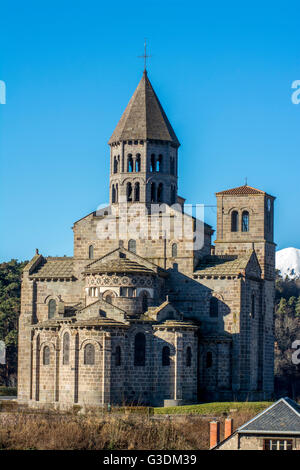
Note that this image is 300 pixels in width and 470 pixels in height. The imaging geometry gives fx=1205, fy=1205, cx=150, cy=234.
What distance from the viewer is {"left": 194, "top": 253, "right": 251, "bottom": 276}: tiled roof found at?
89.7 m

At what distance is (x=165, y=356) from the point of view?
278ft

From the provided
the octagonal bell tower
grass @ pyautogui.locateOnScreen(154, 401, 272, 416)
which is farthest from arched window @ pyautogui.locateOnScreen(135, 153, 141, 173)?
grass @ pyautogui.locateOnScreen(154, 401, 272, 416)

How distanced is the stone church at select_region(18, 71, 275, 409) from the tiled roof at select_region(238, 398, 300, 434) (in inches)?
806

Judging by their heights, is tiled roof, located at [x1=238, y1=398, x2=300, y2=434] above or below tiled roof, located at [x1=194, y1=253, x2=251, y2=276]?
below

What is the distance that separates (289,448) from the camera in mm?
61594

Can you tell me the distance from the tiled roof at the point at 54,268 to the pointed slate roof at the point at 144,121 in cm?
1025

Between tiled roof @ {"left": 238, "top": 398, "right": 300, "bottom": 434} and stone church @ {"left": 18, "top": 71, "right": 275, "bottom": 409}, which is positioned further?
stone church @ {"left": 18, "top": 71, "right": 275, "bottom": 409}

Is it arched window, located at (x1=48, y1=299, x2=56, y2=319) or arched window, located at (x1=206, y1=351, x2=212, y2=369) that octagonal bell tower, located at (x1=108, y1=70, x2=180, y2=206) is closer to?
arched window, located at (x1=48, y1=299, x2=56, y2=319)

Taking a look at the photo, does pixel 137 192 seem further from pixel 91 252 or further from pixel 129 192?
pixel 91 252

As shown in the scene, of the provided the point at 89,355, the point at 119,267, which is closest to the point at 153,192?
the point at 119,267

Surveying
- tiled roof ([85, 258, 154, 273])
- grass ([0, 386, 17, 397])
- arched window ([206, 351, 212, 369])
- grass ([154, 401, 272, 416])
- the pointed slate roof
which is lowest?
grass ([154, 401, 272, 416])

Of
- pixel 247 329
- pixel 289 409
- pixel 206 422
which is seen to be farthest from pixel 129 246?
pixel 289 409
